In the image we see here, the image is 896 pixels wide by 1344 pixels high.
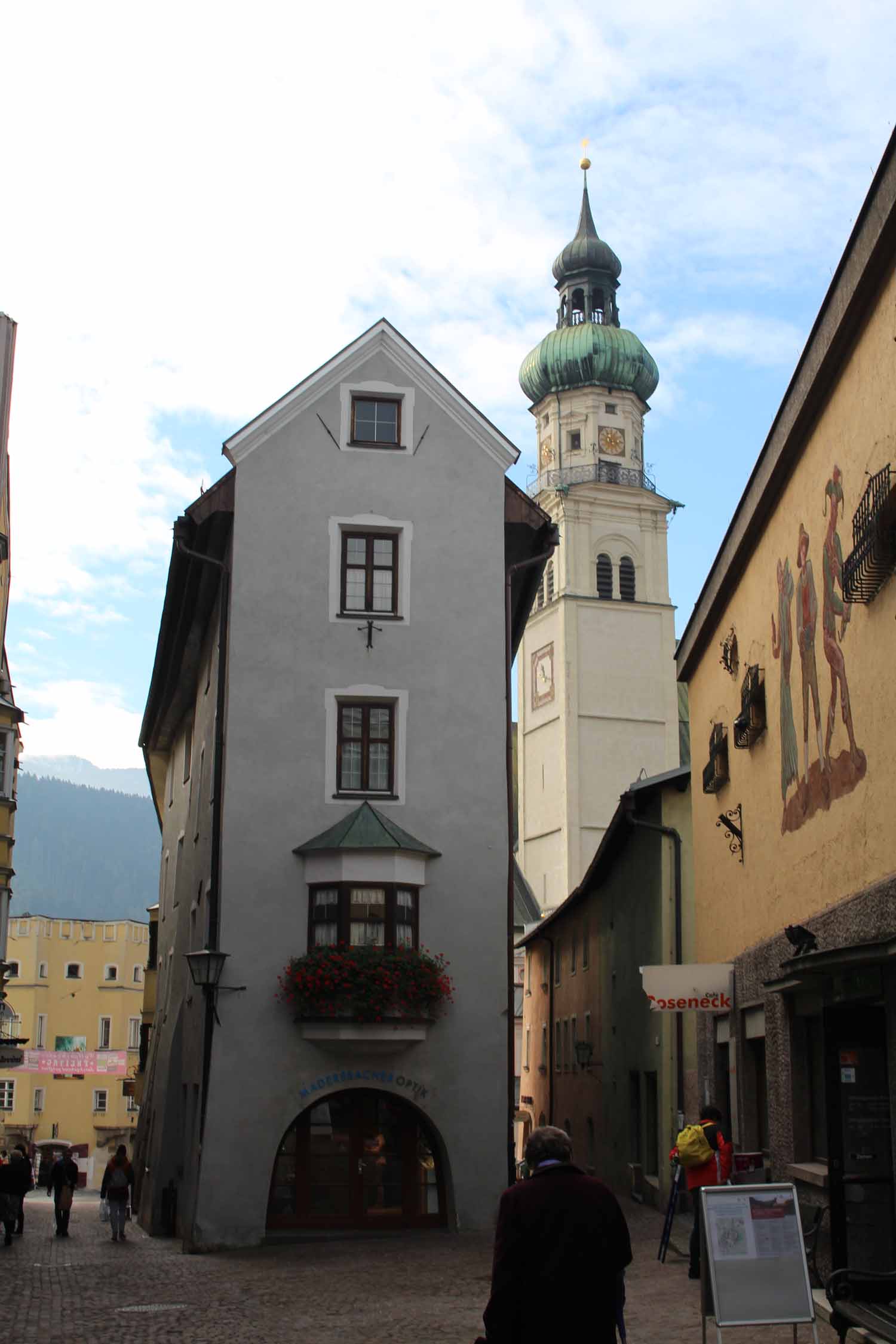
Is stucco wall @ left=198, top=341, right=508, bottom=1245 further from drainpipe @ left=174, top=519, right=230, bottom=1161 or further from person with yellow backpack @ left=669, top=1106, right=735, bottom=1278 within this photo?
person with yellow backpack @ left=669, top=1106, right=735, bottom=1278

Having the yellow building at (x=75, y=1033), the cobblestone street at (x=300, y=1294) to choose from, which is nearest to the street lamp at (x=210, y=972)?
the cobblestone street at (x=300, y=1294)

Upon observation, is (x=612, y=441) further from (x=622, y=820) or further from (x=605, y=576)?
(x=622, y=820)

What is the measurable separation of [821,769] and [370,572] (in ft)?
41.1

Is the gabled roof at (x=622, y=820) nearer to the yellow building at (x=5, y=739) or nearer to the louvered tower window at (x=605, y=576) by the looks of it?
the yellow building at (x=5, y=739)

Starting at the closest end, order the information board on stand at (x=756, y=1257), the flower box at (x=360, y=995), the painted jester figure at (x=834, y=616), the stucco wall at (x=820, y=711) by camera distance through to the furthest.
A: the information board on stand at (x=756, y=1257)
the stucco wall at (x=820, y=711)
the painted jester figure at (x=834, y=616)
the flower box at (x=360, y=995)

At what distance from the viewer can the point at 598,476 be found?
84.2m

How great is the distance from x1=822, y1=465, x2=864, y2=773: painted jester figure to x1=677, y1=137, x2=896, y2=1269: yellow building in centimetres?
3

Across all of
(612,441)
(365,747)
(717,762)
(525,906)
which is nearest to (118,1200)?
(365,747)

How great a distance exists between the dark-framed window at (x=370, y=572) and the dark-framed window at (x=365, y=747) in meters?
1.62

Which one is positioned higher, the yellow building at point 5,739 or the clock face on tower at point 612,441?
the clock face on tower at point 612,441

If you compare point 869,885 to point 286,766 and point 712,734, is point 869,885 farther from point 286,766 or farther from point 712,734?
point 286,766

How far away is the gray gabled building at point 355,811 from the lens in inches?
902

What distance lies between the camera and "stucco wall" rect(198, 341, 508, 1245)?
→ 22969 millimetres

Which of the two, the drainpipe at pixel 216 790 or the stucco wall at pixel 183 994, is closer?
the drainpipe at pixel 216 790
